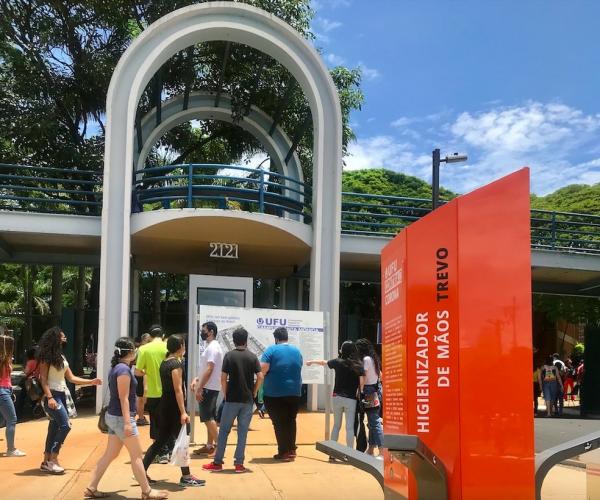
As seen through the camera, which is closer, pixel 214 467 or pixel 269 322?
pixel 214 467

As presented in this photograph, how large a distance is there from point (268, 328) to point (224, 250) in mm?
5954

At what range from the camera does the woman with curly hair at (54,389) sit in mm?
7469

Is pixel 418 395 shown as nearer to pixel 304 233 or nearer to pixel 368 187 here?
pixel 304 233

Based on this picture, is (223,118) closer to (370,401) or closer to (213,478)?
(370,401)

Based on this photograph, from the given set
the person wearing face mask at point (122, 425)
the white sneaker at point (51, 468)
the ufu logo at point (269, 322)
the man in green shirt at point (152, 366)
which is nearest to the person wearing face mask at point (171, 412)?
the person wearing face mask at point (122, 425)

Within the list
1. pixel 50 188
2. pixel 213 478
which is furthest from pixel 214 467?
pixel 50 188

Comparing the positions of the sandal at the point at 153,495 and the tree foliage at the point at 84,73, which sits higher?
the tree foliage at the point at 84,73

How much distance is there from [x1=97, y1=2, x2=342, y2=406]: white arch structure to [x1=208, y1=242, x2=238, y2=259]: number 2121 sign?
2.06m

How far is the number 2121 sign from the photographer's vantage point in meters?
15.4

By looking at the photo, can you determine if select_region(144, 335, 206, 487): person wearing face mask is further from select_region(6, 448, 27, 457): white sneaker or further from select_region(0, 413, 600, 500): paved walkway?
select_region(6, 448, 27, 457): white sneaker

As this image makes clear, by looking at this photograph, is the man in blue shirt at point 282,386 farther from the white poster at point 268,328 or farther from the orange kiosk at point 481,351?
the orange kiosk at point 481,351

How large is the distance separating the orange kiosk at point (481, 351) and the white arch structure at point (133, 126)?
10.7m

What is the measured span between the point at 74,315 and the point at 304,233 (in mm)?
6088

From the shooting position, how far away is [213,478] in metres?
7.38
